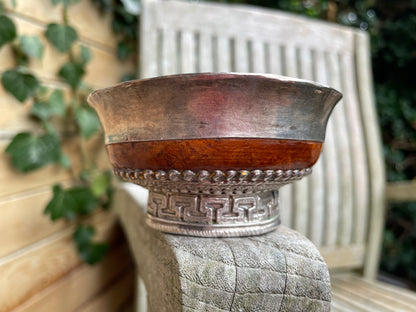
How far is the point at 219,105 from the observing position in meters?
0.31

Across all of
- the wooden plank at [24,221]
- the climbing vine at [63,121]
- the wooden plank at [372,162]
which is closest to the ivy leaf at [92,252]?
the climbing vine at [63,121]

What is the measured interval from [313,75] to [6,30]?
838 millimetres

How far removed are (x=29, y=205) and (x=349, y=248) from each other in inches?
35.1

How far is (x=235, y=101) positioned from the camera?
0.31 meters

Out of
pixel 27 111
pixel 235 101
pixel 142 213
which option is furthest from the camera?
pixel 27 111

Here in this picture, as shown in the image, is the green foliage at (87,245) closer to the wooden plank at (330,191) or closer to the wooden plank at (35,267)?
the wooden plank at (35,267)

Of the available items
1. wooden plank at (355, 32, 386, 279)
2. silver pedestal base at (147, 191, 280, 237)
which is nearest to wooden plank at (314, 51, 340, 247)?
wooden plank at (355, 32, 386, 279)

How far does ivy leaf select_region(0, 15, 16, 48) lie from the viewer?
0.67 meters

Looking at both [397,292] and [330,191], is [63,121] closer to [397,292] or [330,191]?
[330,191]

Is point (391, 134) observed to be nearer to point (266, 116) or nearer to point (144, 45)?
point (144, 45)

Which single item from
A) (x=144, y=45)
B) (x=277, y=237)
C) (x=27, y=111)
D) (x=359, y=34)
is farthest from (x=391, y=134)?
(x=27, y=111)

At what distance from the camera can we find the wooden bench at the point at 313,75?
0.93 metres

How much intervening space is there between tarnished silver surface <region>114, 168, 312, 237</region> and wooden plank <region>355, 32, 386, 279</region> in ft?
2.22

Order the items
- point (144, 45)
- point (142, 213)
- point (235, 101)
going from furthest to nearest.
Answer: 1. point (144, 45)
2. point (142, 213)
3. point (235, 101)
